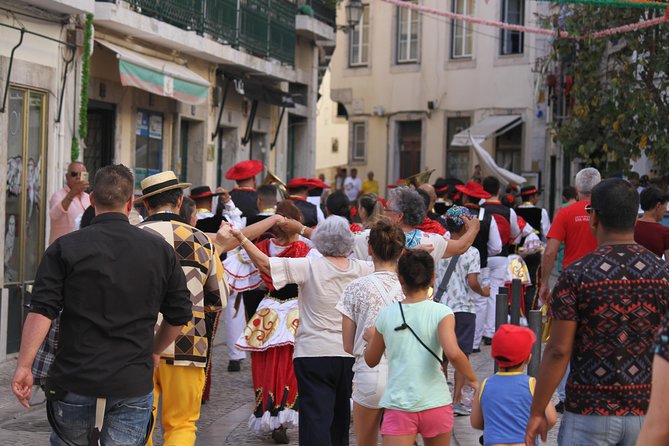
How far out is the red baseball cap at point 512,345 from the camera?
5.70 metres

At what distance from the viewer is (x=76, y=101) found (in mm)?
15914

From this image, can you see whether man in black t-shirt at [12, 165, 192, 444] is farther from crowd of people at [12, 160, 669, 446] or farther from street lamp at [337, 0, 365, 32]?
street lamp at [337, 0, 365, 32]

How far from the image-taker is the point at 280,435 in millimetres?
9086

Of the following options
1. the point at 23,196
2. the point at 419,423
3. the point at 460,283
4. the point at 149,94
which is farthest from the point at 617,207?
the point at 149,94

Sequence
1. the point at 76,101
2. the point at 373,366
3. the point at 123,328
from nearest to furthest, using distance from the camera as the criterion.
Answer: the point at 123,328 < the point at 373,366 < the point at 76,101

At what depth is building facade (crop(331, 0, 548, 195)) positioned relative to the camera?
111 feet

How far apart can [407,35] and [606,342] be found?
3270cm

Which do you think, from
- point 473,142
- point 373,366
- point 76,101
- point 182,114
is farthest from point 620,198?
point 473,142

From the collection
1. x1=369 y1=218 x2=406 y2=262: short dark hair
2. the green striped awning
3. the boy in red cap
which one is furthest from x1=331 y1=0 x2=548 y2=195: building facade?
the boy in red cap

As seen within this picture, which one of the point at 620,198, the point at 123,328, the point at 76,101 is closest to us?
the point at 620,198

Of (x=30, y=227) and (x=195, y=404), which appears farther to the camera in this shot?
(x=30, y=227)

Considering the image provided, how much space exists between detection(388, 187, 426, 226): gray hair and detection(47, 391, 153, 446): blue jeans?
3497 mm

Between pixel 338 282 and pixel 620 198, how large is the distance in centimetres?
292

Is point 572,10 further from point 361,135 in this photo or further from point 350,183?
point 361,135
